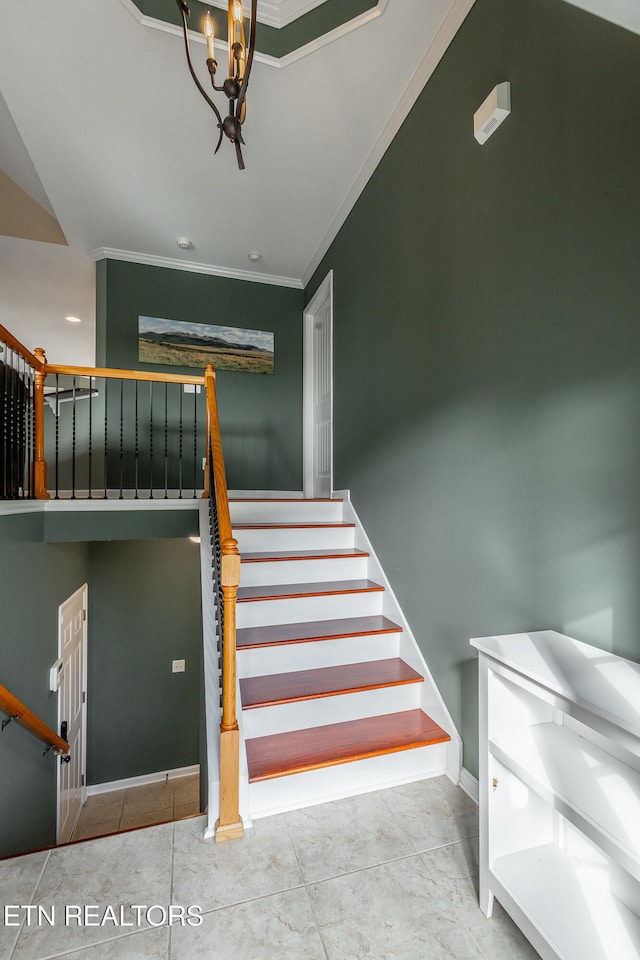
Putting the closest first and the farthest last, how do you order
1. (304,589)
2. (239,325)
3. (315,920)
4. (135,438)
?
1. (315,920)
2. (304,589)
3. (135,438)
4. (239,325)

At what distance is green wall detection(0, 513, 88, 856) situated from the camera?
235 cm

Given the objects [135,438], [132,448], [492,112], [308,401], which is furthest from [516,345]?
[132,448]

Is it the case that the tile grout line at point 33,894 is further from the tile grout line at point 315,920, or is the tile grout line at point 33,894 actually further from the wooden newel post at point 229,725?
the tile grout line at point 315,920

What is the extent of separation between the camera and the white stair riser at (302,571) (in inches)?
108

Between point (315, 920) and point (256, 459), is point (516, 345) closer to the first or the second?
point (315, 920)

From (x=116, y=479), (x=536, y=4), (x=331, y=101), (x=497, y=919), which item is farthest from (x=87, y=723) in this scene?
(x=536, y=4)

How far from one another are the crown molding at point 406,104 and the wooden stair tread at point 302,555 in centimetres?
266

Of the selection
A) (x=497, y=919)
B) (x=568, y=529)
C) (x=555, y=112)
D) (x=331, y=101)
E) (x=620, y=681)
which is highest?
(x=331, y=101)

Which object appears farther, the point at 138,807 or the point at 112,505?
the point at 138,807

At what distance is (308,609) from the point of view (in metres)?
2.60

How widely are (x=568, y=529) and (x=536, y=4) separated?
1.88 meters

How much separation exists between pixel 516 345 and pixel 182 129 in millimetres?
2634

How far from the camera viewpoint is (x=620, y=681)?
3.55 ft

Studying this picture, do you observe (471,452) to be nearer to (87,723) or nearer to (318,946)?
(318,946)
